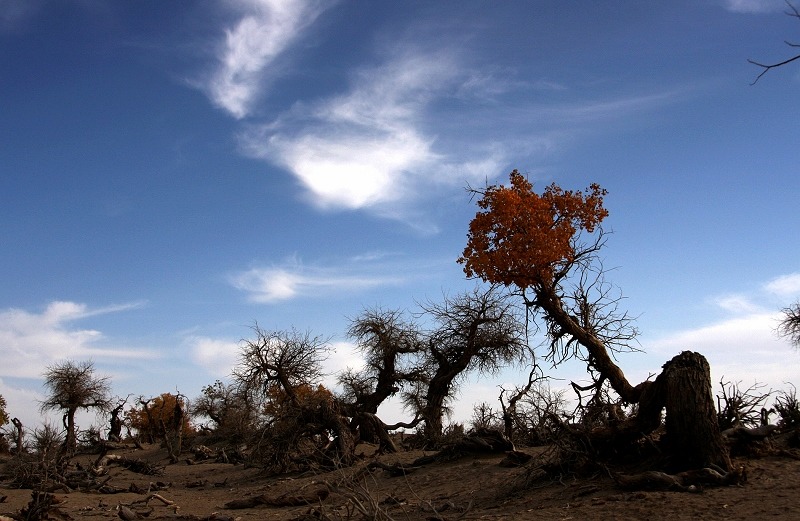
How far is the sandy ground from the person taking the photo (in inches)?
354

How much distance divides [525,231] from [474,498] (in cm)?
788

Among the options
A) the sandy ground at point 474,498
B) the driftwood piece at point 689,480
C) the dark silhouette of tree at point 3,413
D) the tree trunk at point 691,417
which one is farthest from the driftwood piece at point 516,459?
the dark silhouette of tree at point 3,413

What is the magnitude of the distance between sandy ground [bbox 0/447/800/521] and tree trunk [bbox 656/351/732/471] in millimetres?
709

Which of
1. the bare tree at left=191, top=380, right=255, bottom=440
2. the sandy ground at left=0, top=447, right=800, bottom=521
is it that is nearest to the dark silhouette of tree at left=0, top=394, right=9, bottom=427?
the bare tree at left=191, top=380, right=255, bottom=440

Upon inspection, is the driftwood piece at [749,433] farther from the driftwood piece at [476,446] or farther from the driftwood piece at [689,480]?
the driftwood piece at [476,446]

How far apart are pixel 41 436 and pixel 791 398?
23056 millimetres

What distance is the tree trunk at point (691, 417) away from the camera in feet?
34.4

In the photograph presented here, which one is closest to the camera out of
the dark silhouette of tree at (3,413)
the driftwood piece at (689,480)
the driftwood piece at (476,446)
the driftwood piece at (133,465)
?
the driftwood piece at (689,480)

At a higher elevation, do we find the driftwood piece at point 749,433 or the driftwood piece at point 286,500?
the driftwood piece at point 749,433

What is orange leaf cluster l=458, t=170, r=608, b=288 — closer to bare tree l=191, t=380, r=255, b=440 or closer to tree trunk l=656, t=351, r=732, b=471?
tree trunk l=656, t=351, r=732, b=471

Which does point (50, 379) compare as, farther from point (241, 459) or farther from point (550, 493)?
point (550, 493)

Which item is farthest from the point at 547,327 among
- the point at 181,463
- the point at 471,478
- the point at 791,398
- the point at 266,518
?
the point at 181,463

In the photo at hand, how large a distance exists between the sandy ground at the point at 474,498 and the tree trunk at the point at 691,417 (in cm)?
71

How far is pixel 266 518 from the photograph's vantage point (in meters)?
13.4
